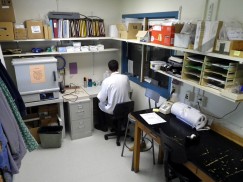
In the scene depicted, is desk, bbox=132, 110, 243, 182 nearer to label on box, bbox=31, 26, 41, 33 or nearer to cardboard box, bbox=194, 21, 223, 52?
cardboard box, bbox=194, 21, 223, 52

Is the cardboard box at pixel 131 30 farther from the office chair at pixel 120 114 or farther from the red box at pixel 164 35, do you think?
the office chair at pixel 120 114

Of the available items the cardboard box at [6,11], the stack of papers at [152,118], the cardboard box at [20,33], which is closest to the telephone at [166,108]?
the stack of papers at [152,118]

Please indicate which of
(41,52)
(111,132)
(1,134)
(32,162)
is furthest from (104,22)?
(1,134)

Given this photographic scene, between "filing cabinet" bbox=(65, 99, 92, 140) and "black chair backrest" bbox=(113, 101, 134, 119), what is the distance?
56 cm

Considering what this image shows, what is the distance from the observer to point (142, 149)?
3.11 m

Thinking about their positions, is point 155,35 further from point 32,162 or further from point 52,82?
point 32,162

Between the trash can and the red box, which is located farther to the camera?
the trash can

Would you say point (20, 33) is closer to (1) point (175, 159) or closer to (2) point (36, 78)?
(2) point (36, 78)

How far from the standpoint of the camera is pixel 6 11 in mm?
2641

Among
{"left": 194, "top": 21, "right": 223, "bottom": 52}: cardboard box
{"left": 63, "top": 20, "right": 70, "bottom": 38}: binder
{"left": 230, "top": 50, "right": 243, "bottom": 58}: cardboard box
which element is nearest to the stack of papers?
{"left": 194, "top": 21, "right": 223, "bottom": 52}: cardboard box

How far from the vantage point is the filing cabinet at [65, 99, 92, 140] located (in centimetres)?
317

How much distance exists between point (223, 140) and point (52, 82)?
2.41m

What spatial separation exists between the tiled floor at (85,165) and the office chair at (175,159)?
70 cm

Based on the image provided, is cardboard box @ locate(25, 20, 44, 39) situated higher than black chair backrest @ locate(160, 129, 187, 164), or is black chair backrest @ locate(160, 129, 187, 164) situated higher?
cardboard box @ locate(25, 20, 44, 39)
